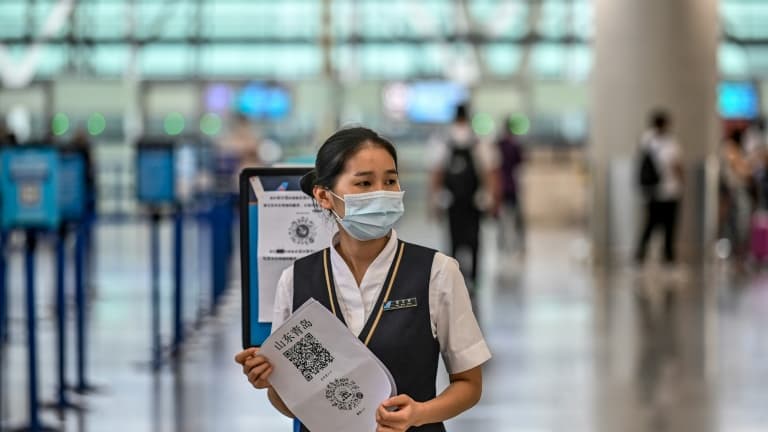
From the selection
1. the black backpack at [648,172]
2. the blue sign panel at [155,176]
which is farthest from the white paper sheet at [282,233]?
the black backpack at [648,172]

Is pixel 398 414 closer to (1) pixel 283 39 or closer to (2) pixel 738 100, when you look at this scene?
(2) pixel 738 100

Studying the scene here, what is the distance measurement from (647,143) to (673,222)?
960 mm

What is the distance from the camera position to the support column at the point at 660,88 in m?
17.2

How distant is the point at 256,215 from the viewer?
15.1 ft

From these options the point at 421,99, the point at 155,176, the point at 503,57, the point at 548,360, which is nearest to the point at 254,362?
the point at 548,360

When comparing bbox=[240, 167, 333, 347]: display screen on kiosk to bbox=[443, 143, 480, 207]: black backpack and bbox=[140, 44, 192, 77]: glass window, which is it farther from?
bbox=[140, 44, 192, 77]: glass window

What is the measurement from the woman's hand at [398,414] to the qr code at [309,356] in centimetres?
20

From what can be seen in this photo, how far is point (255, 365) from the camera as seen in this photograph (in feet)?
11.6

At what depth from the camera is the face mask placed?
3443 millimetres

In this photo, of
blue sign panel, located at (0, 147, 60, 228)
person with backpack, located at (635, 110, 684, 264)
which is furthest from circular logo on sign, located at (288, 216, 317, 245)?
person with backpack, located at (635, 110, 684, 264)

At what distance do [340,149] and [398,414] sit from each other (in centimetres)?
67

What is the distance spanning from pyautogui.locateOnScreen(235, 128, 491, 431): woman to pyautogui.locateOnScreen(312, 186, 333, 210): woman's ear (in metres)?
0.03

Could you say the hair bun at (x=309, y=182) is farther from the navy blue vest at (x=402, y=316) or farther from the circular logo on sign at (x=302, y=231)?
the circular logo on sign at (x=302, y=231)

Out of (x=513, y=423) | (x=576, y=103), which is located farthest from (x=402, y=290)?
(x=576, y=103)
